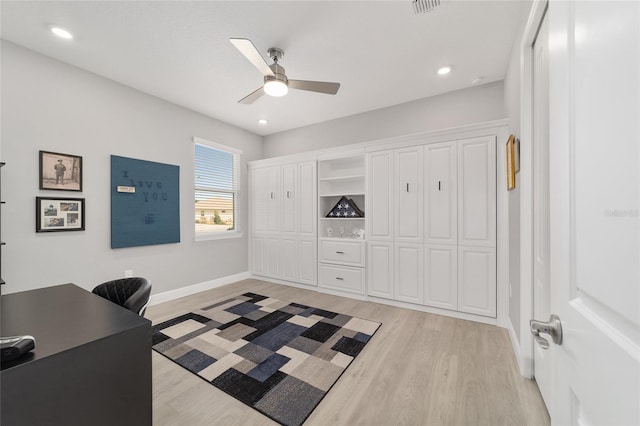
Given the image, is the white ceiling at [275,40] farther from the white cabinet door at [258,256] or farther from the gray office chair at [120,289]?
the white cabinet door at [258,256]

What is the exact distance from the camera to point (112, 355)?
102 cm

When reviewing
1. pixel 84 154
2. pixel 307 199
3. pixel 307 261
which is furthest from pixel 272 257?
pixel 84 154

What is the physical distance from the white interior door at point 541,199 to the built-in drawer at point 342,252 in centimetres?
212

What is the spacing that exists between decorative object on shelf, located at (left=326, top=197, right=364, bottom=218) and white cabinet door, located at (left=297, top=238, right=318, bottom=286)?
0.58 meters

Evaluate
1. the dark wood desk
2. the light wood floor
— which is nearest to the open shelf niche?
the light wood floor

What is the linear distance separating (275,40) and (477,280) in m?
3.30

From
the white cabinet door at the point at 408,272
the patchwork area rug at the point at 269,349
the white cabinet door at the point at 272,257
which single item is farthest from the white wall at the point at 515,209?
the white cabinet door at the point at 272,257

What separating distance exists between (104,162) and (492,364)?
4.50 metres

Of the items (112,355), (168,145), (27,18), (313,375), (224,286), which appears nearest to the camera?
(112,355)

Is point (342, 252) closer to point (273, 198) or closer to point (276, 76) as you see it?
point (273, 198)

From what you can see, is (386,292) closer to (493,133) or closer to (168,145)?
(493,133)

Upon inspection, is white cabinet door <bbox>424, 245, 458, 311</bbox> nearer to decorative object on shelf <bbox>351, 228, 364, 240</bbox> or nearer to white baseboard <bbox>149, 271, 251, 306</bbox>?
decorative object on shelf <bbox>351, 228, 364, 240</bbox>

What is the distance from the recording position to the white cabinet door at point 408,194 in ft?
10.7

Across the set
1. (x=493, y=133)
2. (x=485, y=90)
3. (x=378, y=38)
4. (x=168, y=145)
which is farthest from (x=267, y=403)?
(x=485, y=90)
